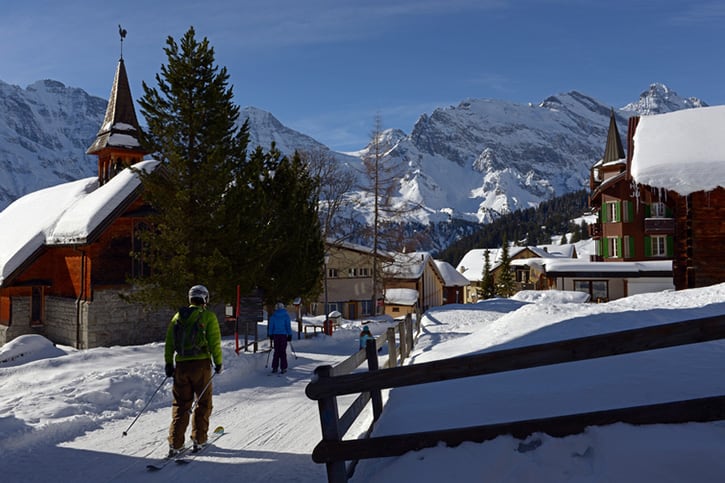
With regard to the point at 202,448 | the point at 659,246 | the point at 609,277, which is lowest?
the point at 202,448

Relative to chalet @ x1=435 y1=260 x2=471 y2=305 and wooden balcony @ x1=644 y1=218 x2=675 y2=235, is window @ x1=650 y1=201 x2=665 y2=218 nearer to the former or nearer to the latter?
wooden balcony @ x1=644 y1=218 x2=675 y2=235

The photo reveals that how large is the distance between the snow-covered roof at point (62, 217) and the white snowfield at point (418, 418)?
8.00 m

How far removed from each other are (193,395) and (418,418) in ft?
9.96

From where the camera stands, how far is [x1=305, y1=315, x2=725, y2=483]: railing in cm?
342

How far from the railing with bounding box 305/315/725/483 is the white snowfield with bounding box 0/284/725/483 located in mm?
109

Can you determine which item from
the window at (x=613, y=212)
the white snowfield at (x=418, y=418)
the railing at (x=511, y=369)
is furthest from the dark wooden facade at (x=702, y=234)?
the window at (x=613, y=212)

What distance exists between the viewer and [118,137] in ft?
92.5

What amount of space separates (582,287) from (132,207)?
3375cm

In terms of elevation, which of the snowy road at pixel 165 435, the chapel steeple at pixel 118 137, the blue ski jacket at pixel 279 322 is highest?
the chapel steeple at pixel 118 137

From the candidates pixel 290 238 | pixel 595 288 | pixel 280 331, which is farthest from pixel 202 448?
pixel 595 288

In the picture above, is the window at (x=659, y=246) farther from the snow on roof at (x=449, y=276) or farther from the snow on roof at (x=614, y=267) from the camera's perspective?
the snow on roof at (x=449, y=276)

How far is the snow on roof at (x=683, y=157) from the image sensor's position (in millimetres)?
15602

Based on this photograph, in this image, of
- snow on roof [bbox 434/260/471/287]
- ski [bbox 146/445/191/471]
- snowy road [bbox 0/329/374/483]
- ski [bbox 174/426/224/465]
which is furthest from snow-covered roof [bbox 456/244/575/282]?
ski [bbox 146/445/191/471]

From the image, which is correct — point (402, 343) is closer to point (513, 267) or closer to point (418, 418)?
point (418, 418)
